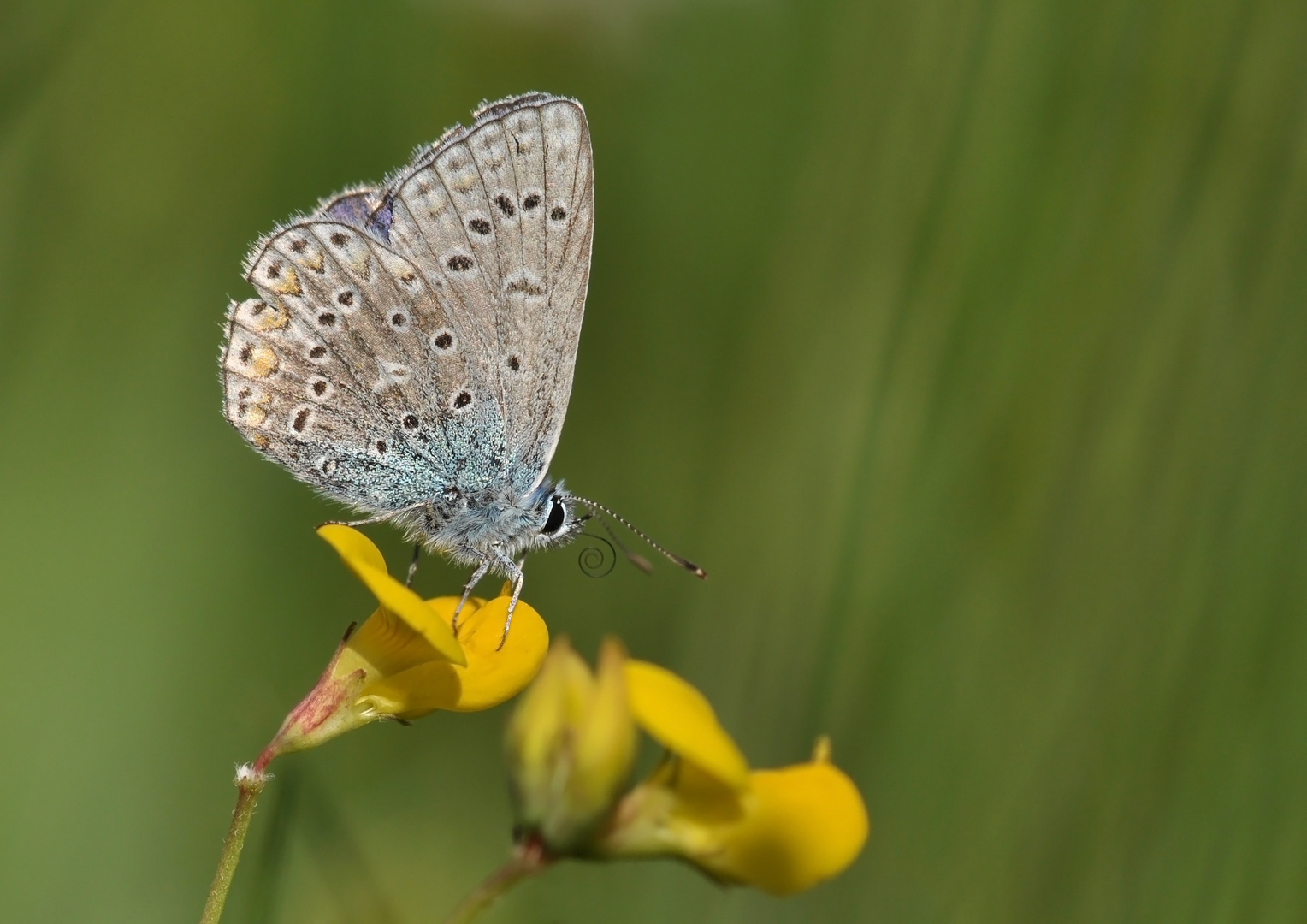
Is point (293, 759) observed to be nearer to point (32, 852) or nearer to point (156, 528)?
point (32, 852)

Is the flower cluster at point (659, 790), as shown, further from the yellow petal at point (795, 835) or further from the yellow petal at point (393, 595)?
the yellow petal at point (393, 595)

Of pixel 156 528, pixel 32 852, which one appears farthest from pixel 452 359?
pixel 32 852

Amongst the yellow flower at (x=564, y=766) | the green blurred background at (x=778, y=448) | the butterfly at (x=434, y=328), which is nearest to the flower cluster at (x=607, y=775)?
the yellow flower at (x=564, y=766)

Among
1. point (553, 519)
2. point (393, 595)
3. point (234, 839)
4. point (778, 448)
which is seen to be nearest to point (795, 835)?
point (393, 595)

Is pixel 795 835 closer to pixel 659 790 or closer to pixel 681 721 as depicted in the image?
pixel 659 790

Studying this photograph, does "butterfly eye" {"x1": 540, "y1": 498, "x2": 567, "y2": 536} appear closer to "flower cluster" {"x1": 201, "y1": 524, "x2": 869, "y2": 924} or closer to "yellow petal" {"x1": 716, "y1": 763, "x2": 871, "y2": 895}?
"flower cluster" {"x1": 201, "y1": 524, "x2": 869, "y2": 924}
